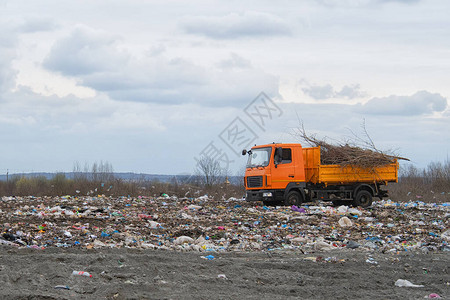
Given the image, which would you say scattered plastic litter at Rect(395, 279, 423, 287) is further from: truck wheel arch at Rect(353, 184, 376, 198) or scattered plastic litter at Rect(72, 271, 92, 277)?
truck wheel arch at Rect(353, 184, 376, 198)

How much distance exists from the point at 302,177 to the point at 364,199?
2.67 meters

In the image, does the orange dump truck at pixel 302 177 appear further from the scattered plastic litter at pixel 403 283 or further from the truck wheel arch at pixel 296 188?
the scattered plastic litter at pixel 403 283

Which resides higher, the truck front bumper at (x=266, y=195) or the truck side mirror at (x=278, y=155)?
the truck side mirror at (x=278, y=155)

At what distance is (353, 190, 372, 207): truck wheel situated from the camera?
63.2 ft

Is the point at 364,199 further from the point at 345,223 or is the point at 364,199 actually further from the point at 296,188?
the point at 345,223

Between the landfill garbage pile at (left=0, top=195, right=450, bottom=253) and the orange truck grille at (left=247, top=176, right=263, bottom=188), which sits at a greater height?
the orange truck grille at (left=247, top=176, right=263, bottom=188)

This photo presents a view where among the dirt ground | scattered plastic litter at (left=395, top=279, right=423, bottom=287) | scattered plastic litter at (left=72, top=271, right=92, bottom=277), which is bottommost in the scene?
scattered plastic litter at (left=395, top=279, right=423, bottom=287)

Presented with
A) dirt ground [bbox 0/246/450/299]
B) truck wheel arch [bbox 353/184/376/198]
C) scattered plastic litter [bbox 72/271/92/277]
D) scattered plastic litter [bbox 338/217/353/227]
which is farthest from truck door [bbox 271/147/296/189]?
scattered plastic litter [bbox 72/271/92/277]

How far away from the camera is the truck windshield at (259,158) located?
1855 cm

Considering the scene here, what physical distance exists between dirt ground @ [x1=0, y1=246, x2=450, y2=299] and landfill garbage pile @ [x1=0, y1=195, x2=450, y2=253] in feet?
3.73

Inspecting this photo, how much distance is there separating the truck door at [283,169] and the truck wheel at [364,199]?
8.52 feet

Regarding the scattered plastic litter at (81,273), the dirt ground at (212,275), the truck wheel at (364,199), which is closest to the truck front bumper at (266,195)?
the truck wheel at (364,199)

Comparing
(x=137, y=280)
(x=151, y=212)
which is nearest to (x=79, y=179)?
(x=151, y=212)

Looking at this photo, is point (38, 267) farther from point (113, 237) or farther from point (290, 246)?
point (290, 246)
